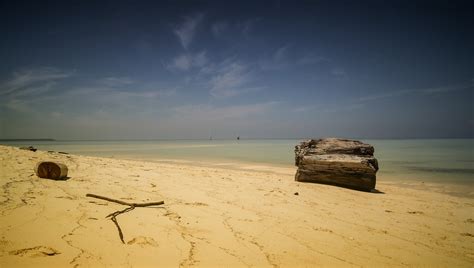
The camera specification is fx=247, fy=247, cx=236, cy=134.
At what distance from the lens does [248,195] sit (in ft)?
18.6

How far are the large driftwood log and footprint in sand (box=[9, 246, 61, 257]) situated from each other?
692 cm

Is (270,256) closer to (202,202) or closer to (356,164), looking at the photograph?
(202,202)

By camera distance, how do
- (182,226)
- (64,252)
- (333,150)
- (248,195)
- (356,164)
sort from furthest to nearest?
(333,150)
(356,164)
(248,195)
(182,226)
(64,252)

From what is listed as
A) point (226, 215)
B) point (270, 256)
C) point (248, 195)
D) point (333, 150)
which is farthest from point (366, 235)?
point (333, 150)

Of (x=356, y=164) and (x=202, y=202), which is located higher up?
(x=356, y=164)

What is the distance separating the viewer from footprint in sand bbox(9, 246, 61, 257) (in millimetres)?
2359

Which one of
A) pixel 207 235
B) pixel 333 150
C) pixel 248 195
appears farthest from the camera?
pixel 333 150

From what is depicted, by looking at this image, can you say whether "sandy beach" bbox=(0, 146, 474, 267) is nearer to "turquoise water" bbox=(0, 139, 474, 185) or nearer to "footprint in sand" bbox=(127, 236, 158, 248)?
"footprint in sand" bbox=(127, 236, 158, 248)

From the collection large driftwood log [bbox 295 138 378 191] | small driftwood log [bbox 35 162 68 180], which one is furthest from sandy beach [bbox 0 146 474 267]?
large driftwood log [bbox 295 138 378 191]

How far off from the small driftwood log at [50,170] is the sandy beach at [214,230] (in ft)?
0.77

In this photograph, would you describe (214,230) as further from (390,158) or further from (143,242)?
(390,158)

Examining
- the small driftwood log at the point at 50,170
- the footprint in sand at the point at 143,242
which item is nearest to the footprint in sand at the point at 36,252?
the footprint in sand at the point at 143,242

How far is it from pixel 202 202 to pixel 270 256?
7.31ft

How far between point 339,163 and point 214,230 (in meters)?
5.42
